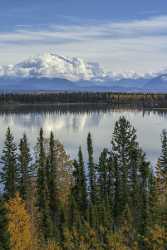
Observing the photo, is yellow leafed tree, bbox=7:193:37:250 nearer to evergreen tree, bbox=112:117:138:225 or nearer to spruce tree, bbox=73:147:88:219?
spruce tree, bbox=73:147:88:219

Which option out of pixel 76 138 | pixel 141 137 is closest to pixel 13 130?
pixel 76 138

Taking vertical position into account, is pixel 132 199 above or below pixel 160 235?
below

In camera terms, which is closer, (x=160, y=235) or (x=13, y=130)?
(x=160, y=235)

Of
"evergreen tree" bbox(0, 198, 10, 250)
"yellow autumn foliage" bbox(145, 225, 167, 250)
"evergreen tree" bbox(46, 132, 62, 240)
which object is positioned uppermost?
"evergreen tree" bbox(0, 198, 10, 250)

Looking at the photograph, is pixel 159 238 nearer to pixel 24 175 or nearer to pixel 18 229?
pixel 18 229

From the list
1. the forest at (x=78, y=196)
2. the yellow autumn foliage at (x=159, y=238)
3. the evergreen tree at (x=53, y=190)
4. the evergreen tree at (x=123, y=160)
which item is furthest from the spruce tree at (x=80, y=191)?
the yellow autumn foliage at (x=159, y=238)

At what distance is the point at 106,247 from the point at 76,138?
126404mm

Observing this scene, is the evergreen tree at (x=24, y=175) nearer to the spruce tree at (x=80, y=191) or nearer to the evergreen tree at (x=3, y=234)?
the spruce tree at (x=80, y=191)

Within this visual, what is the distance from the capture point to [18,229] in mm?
55312

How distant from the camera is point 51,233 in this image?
60.1m

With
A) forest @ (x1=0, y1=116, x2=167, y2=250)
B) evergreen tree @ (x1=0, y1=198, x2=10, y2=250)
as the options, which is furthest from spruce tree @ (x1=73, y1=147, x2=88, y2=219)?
evergreen tree @ (x1=0, y1=198, x2=10, y2=250)

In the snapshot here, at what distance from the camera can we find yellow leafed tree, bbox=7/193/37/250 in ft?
169

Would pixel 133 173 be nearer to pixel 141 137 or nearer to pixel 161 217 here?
pixel 161 217

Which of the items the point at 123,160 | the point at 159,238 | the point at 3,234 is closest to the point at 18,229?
the point at 159,238
